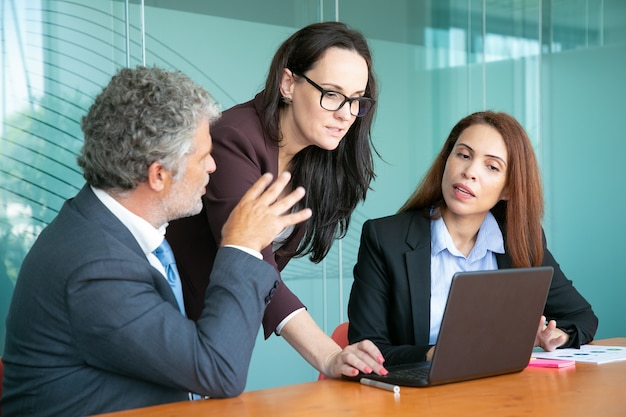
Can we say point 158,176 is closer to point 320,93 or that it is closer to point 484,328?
point 320,93

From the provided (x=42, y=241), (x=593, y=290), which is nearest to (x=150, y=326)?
(x=42, y=241)

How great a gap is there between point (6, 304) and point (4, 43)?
1.15 m

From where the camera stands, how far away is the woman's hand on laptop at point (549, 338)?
2493mm

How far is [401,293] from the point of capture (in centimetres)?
271

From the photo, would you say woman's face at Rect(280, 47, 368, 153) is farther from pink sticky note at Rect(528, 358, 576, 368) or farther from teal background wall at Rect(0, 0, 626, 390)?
teal background wall at Rect(0, 0, 626, 390)

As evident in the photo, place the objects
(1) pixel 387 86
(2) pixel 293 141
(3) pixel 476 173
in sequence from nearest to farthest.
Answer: (2) pixel 293 141 < (3) pixel 476 173 < (1) pixel 387 86

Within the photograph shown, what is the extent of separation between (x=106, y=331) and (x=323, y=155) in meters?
1.14

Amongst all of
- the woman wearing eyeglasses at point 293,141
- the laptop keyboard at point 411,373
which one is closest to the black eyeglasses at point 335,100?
the woman wearing eyeglasses at point 293,141

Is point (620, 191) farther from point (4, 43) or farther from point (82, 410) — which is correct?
point (82, 410)

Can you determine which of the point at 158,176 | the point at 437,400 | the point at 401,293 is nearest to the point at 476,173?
the point at 401,293

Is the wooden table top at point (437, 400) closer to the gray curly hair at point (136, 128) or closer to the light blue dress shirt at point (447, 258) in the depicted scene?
the gray curly hair at point (136, 128)

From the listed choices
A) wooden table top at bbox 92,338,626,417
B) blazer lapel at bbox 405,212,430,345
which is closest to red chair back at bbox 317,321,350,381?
blazer lapel at bbox 405,212,430,345

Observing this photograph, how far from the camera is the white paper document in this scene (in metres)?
2.34

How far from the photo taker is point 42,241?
1761mm
